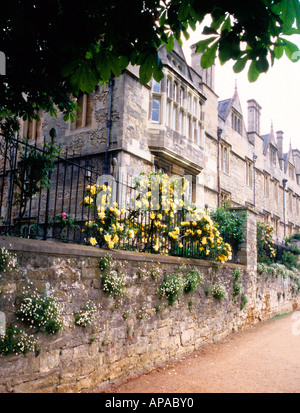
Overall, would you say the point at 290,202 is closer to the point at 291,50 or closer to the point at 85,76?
the point at 291,50

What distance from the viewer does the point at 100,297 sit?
16.3ft

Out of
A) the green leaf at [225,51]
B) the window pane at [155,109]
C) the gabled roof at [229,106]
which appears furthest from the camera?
the gabled roof at [229,106]

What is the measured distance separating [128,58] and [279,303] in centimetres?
1214

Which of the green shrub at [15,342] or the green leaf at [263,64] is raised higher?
the green leaf at [263,64]

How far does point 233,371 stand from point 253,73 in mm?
4857

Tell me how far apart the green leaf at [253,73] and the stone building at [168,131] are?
3587 mm

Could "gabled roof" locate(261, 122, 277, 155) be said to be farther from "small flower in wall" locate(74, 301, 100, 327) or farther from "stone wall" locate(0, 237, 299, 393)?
"small flower in wall" locate(74, 301, 100, 327)

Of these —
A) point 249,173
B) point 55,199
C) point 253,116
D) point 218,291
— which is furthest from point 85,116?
point 253,116

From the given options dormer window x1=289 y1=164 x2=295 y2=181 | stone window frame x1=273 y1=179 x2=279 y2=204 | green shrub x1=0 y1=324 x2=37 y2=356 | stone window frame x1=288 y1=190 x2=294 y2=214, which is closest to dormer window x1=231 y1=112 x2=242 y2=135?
stone window frame x1=273 y1=179 x2=279 y2=204

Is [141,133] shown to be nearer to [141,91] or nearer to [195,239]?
[141,91]

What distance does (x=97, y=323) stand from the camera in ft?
15.9

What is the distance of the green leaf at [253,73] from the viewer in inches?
117

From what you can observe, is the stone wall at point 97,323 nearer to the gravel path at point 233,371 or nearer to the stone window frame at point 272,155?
the gravel path at point 233,371

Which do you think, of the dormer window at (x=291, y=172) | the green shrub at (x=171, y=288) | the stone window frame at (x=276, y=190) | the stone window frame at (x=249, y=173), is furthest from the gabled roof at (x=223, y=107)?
the green shrub at (x=171, y=288)
